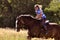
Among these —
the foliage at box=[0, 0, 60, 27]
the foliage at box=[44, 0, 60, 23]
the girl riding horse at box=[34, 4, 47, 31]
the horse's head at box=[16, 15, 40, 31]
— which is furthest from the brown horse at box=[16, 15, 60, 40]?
the foliage at box=[44, 0, 60, 23]

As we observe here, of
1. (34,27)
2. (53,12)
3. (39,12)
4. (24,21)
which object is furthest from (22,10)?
(39,12)

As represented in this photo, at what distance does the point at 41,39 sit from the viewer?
14.7 meters

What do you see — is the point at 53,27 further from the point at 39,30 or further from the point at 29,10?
the point at 29,10

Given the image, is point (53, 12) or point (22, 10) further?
point (53, 12)

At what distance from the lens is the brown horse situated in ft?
41.5

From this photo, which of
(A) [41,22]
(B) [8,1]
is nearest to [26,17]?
(A) [41,22]

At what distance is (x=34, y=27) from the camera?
13.1 meters

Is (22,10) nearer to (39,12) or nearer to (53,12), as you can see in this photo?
(53,12)

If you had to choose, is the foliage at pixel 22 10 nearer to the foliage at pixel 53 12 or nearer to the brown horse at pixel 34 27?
the foliage at pixel 53 12

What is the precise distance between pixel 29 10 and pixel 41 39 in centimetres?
2689

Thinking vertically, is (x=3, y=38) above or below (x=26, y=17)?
below

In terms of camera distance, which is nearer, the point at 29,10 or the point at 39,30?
the point at 39,30

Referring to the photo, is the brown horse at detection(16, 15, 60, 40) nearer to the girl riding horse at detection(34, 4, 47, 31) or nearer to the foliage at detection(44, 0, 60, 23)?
the girl riding horse at detection(34, 4, 47, 31)

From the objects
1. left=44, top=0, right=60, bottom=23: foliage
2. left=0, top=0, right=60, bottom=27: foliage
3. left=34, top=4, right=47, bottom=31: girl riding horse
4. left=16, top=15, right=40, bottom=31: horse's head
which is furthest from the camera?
left=44, top=0, right=60, bottom=23: foliage
